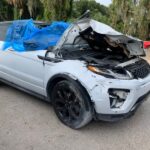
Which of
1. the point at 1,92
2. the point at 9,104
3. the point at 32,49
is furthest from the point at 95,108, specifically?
the point at 1,92

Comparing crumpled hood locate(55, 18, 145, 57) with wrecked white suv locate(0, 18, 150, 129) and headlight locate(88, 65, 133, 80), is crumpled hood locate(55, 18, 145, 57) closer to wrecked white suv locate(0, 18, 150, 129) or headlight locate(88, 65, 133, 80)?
wrecked white suv locate(0, 18, 150, 129)

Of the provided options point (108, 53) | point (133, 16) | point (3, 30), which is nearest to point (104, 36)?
point (108, 53)

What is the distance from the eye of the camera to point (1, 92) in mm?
5598

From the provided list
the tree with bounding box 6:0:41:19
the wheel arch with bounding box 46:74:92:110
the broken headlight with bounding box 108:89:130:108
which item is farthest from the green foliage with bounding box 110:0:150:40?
the broken headlight with bounding box 108:89:130:108

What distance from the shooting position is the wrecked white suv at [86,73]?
3650 mm

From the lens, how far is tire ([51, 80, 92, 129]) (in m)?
3.74

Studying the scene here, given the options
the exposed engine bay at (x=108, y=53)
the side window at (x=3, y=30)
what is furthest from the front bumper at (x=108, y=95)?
the side window at (x=3, y=30)

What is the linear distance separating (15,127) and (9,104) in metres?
0.99

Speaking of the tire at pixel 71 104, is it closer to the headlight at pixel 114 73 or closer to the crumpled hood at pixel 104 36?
the headlight at pixel 114 73

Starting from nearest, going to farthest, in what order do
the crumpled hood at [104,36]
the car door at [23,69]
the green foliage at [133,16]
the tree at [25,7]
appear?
the crumpled hood at [104,36] < the car door at [23,69] < the green foliage at [133,16] < the tree at [25,7]

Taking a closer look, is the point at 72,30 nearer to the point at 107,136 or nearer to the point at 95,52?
the point at 95,52

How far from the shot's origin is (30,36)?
4738 millimetres

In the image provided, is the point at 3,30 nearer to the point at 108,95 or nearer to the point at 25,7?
the point at 108,95

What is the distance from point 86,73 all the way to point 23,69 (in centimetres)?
151
